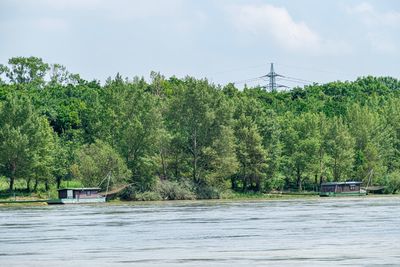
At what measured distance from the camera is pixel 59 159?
135m

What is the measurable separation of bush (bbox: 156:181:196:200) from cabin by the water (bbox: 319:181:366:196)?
24.5 m

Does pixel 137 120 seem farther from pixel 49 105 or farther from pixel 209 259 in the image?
pixel 209 259

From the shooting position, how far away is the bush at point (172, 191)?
433 ft

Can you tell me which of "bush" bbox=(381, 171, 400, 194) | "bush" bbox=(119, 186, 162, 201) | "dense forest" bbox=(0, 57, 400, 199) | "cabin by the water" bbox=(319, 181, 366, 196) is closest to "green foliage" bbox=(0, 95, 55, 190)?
"dense forest" bbox=(0, 57, 400, 199)

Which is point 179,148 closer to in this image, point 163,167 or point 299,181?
point 163,167

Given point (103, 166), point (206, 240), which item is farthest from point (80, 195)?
point (206, 240)

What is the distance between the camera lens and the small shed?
12712cm

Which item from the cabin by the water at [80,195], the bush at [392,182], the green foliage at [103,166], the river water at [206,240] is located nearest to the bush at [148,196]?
the green foliage at [103,166]

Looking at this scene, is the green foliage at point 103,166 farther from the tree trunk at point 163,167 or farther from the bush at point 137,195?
the tree trunk at point 163,167

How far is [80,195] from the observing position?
421ft

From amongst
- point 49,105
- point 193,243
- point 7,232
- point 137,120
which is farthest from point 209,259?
point 49,105

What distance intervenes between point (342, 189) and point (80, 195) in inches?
1625

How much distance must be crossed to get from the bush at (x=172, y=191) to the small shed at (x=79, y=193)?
8.30 m

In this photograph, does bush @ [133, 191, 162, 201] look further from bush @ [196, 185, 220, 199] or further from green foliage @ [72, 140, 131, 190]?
bush @ [196, 185, 220, 199]
